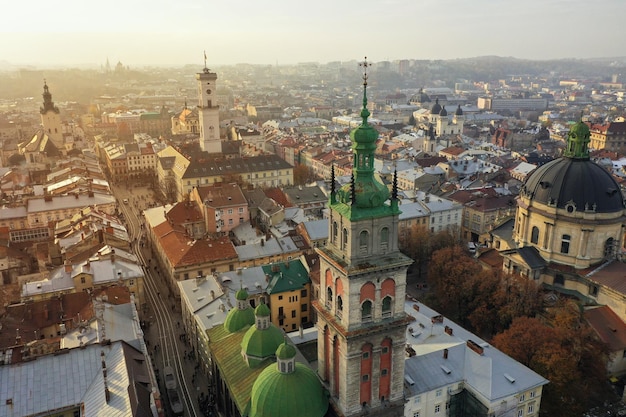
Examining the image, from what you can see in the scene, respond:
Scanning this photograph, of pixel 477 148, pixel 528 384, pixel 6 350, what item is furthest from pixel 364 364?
pixel 477 148

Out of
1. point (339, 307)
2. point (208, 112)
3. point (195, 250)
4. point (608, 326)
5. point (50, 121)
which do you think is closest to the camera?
point (339, 307)

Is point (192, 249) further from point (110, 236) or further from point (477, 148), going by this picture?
point (477, 148)

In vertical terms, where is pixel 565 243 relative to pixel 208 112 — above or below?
below

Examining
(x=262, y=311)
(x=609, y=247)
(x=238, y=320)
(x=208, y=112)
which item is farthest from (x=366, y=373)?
(x=208, y=112)

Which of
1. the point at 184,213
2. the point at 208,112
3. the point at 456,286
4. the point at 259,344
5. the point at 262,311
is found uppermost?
the point at 208,112

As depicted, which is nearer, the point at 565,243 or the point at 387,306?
the point at 387,306

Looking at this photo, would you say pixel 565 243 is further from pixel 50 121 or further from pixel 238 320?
pixel 50 121

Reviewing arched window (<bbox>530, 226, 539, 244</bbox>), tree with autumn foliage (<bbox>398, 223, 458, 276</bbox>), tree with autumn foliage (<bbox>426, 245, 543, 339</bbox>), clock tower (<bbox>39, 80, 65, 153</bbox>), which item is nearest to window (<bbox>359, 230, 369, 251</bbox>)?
tree with autumn foliage (<bbox>426, 245, 543, 339</bbox>)
